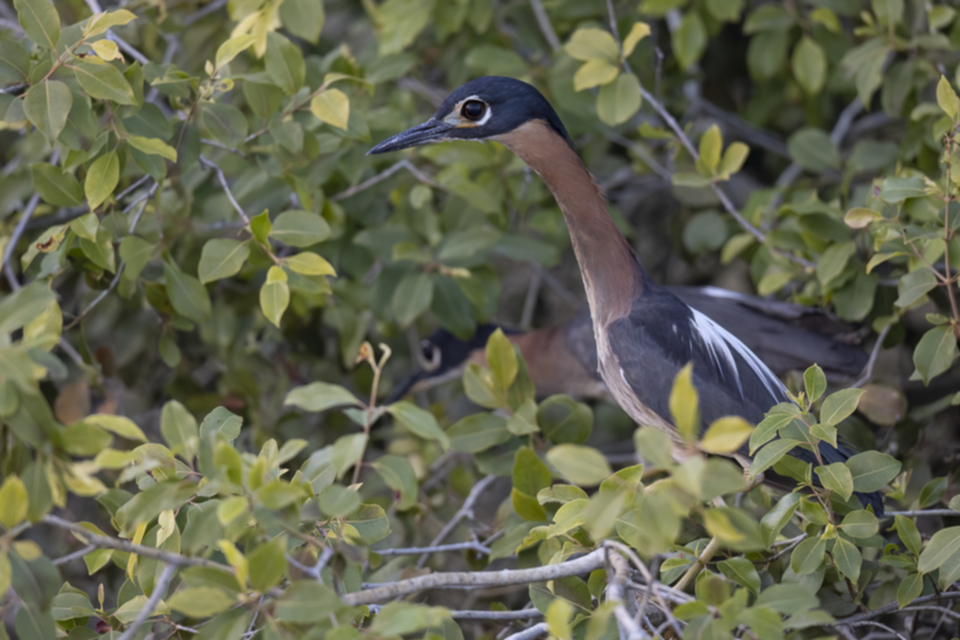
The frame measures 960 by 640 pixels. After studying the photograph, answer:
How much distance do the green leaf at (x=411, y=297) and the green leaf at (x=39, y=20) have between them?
109cm

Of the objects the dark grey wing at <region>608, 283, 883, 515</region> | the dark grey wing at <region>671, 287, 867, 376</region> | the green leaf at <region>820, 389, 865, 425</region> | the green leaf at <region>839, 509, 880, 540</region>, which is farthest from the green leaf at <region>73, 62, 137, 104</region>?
the dark grey wing at <region>671, 287, 867, 376</region>

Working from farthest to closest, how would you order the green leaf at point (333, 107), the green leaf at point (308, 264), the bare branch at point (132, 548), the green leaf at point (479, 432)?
the green leaf at point (479, 432) < the green leaf at point (333, 107) < the green leaf at point (308, 264) < the bare branch at point (132, 548)

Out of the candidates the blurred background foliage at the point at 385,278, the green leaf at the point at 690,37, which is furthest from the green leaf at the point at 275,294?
the green leaf at the point at 690,37

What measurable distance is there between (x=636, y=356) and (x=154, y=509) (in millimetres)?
1207

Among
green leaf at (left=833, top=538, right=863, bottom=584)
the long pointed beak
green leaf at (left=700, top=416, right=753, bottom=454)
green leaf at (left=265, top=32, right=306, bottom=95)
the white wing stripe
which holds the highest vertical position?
green leaf at (left=265, top=32, right=306, bottom=95)

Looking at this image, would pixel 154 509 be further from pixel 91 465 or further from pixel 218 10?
pixel 218 10

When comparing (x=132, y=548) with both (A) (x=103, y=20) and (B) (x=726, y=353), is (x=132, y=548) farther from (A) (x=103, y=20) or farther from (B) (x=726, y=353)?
(B) (x=726, y=353)

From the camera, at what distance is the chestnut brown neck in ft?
6.13

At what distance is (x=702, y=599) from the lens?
1.00m

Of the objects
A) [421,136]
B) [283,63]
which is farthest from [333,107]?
[421,136]

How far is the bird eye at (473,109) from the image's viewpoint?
1.85 m

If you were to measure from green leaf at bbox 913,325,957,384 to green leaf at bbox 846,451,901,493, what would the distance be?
0.28 meters

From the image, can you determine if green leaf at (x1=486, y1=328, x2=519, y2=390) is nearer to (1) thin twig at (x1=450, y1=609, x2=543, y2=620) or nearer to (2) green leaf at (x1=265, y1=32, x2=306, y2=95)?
(1) thin twig at (x1=450, y1=609, x2=543, y2=620)

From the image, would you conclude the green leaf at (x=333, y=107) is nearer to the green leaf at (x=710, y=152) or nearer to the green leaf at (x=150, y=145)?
the green leaf at (x=150, y=145)
